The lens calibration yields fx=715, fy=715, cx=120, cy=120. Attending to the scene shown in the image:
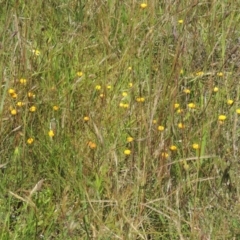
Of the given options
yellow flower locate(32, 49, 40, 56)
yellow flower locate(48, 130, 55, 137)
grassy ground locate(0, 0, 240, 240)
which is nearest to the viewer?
grassy ground locate(0, 0, 240, 240)

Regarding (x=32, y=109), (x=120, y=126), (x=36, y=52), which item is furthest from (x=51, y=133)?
(x=36, y=52)

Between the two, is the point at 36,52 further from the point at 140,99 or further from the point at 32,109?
the point at 140,99

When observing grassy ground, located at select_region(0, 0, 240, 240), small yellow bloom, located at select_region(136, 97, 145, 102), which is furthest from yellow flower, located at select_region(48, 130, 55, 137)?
small yellow bloom, located at select_region(136, 97, 145, 102)

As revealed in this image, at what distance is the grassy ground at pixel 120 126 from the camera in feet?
6.72

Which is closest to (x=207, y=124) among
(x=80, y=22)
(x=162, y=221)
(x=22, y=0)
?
(x=162, y=221)

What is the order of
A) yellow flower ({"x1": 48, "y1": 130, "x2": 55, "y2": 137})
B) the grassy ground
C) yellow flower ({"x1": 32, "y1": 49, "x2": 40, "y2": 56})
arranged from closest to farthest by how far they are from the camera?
1. the grassy ground
2. yellow flower ({"x1": 48, "y1": 130, "x2": 55, "y2": 137})
3. yellow flower ({"x1": 32, "y1": 49, "x2": 40, "y2": 56})

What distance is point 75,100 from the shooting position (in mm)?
2512

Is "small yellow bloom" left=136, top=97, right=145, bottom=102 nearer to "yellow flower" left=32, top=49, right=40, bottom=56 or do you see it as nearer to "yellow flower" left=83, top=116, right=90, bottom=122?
"yellow flower" left=83, top=116, right=90, bottom=122

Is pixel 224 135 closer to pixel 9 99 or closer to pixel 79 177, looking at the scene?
pixel 79 177

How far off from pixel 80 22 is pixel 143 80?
512mm

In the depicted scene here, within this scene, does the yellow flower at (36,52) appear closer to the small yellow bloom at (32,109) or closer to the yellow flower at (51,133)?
the small yellow bloom at (32,109)

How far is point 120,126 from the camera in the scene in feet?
7.70

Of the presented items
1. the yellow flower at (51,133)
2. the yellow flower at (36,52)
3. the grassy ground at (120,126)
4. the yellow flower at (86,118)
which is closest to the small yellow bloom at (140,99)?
the grassy ground at (120,126)

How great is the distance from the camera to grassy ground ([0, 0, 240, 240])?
2.05 meters
